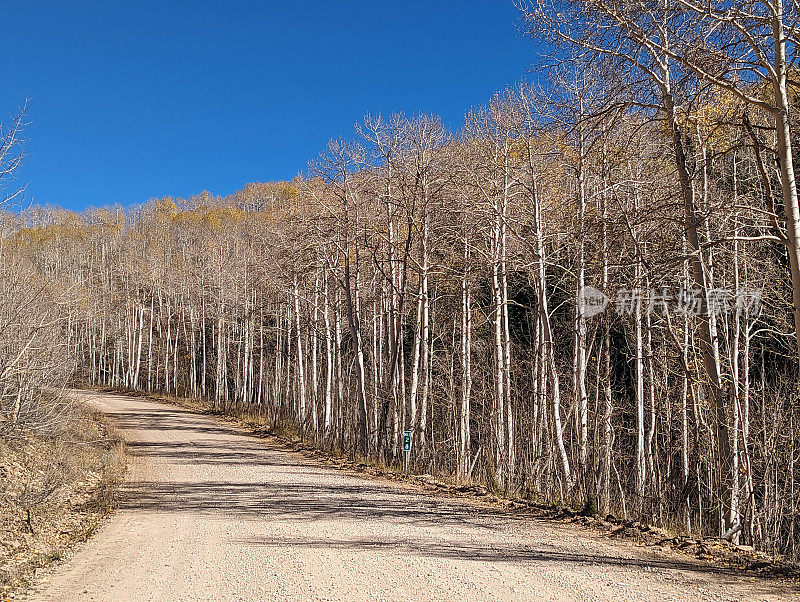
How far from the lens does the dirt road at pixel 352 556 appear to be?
18.8ft

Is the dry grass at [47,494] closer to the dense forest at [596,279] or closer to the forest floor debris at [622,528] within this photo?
the dense forest at [596,279]

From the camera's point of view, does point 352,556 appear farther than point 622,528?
No

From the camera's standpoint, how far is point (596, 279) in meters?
15.0

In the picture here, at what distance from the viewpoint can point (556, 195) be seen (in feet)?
52.8

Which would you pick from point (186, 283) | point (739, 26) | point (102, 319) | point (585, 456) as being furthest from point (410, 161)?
point (102, 319)

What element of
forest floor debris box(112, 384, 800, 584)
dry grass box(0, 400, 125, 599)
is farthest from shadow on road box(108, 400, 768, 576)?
dry grass box(0, 400, 125, 599)

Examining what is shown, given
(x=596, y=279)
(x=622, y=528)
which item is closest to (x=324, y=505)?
(x=622, y=528)

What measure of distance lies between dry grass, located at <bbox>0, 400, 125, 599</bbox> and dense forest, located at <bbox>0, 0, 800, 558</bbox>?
36.4 inches

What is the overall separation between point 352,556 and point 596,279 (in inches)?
400

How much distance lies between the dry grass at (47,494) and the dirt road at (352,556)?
1.16 ft

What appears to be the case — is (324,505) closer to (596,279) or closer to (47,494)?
(47,494)

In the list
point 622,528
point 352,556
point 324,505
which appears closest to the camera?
point 352,556

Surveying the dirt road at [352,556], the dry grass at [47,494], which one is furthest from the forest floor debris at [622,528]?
the dry grass at [47,494]

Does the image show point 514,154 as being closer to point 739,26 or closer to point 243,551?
point 739,26
